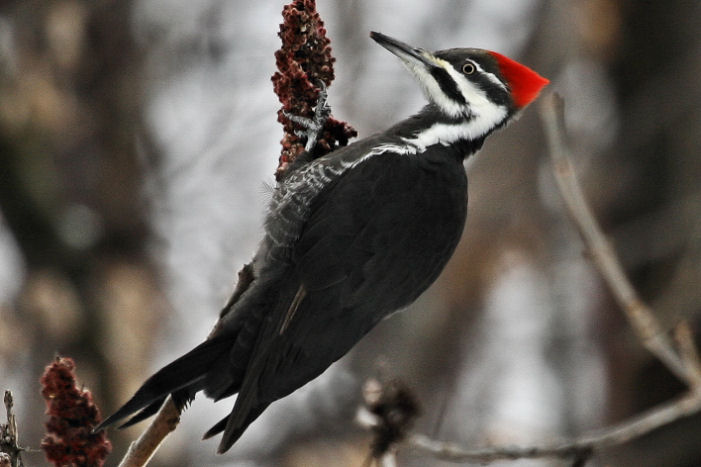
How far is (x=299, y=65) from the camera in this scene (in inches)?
153

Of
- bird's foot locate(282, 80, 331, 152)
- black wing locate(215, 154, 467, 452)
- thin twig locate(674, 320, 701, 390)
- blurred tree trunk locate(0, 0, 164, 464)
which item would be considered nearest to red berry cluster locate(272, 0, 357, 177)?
bird's foot locate(282, 80, 331, 152)

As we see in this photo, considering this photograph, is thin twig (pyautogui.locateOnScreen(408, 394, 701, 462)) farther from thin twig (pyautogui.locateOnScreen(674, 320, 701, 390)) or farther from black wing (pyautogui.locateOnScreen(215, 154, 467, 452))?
black wing (pyautogui.locateOnScreen(215, 154, 467, 452))

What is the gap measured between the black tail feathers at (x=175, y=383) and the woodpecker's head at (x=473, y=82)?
5.56 ft

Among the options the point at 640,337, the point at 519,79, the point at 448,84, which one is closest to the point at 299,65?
the point at 448,84

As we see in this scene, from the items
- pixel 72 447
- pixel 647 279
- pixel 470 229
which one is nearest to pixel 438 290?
pixel 470 229

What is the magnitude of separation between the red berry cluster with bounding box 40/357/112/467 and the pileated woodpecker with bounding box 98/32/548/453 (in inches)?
19.9

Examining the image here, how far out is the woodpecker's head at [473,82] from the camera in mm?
4633

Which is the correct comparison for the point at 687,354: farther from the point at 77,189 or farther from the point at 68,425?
the point at 77,189

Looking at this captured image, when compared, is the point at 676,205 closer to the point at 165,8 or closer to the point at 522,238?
the point at 522,238

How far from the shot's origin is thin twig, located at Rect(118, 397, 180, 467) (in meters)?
2.96

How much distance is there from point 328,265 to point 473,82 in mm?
Answer: 1339

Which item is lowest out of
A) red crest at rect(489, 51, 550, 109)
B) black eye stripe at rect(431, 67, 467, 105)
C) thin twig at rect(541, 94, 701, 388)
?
thin twig at rect(541, 94, 701, 388)

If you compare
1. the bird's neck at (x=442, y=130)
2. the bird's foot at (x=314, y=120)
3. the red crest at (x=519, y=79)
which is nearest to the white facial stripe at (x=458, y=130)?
the bird's neck at (x=442, y=130)

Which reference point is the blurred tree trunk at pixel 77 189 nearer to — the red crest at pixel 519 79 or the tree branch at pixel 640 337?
the red crest at pixel 519 79
